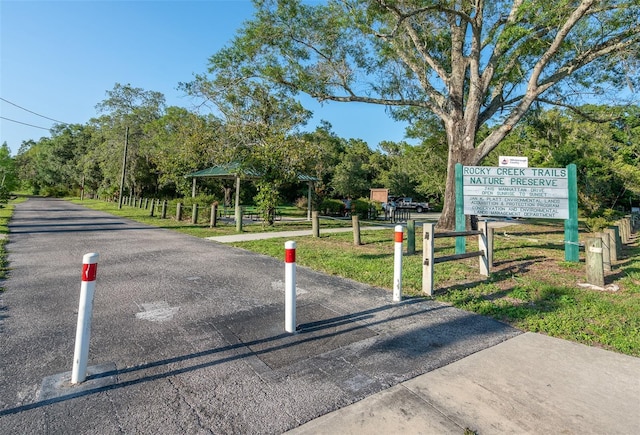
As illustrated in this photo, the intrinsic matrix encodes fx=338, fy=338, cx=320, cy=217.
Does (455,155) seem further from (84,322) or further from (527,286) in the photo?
(84,322)

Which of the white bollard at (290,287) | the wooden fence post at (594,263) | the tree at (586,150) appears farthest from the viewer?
the tree at (586,150)

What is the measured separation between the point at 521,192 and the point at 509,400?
19.0 ft

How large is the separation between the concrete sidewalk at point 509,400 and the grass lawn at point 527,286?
0.70 m

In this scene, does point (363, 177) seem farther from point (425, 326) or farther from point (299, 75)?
point (425, 326)

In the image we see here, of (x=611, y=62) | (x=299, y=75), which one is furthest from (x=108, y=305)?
(x=611, y=62)

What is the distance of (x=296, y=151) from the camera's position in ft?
46.1

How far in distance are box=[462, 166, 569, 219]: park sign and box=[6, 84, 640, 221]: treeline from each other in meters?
8.32

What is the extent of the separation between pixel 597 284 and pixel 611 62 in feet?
33.2

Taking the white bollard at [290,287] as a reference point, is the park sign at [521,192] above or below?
above

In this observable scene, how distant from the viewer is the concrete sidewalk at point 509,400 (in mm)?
2076

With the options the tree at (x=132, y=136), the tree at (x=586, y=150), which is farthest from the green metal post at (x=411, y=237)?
the tree at (x=132, y=136)

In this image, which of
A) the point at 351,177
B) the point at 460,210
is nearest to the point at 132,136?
the point at 351,177

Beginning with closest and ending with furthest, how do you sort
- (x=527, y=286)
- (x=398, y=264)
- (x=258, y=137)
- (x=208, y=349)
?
1. (x=208, y=349)
2. (x=398, y=264)
3. (x=527, y=286)
4. (x=258, y=137)

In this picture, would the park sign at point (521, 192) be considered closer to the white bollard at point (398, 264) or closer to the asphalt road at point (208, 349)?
the white bollard at point (398, 264)
